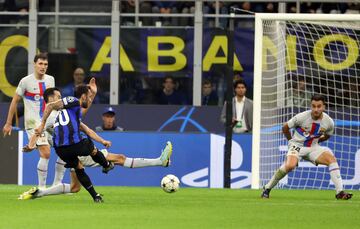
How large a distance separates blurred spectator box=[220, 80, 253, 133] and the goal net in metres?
0.70

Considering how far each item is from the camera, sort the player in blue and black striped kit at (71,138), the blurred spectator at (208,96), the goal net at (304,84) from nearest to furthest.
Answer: the player in blue and black striped kit at (71,138), the goal net at (304,84), the blurred spectator at (208,96)

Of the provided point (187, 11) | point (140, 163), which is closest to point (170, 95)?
point (187, 11)

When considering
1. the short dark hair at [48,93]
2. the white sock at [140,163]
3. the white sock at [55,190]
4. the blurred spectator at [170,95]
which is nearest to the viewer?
the white sock at [55,190]

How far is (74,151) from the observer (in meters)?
14.9

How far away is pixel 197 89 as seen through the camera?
23297mm

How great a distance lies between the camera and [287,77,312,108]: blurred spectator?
21.7 metres

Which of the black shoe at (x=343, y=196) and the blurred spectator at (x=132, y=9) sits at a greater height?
the blurred spectator at (x=132, y=9)

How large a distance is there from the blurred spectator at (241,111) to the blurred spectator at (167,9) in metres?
2.33

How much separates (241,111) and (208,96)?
168 centimetres

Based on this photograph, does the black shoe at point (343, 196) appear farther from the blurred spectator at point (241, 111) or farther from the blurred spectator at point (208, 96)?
the blurred spectator at point (208, 96)

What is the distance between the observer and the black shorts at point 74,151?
14953 mm

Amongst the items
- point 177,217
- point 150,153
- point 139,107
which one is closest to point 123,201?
point 177,217

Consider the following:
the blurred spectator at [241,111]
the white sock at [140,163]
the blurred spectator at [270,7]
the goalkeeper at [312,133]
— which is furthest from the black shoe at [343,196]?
the blurred spectator at [270,7]

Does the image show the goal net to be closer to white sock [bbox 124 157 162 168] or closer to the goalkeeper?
the goalkeeper
